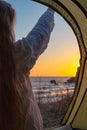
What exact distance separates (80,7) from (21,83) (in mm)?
1557

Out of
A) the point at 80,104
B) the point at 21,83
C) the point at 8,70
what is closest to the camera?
the point at 8,70

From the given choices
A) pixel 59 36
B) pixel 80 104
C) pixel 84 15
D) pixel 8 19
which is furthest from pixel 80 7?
pixel 59 36

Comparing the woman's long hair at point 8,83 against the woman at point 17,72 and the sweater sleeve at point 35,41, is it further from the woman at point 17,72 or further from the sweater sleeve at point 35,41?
the sweater sleeve at point 35,41

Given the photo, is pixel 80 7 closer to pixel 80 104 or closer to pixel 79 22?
pixel 79 22

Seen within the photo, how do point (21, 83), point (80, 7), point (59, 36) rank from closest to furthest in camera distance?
point (21, 83), point (80, 7), point (59, 36)

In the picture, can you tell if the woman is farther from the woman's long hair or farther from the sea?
the sea

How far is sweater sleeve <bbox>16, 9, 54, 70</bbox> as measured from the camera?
1.81 meters

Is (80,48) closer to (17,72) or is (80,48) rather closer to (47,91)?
(17,72)

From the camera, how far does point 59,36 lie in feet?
26.2

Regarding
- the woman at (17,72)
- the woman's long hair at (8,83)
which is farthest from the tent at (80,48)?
the woman's long hair at (8,83)

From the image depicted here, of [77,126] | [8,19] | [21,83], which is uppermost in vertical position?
[8,19]

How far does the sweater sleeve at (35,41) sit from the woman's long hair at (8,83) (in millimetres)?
100

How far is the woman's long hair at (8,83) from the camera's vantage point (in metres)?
1.63

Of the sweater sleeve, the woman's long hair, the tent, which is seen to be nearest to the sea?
the tent
